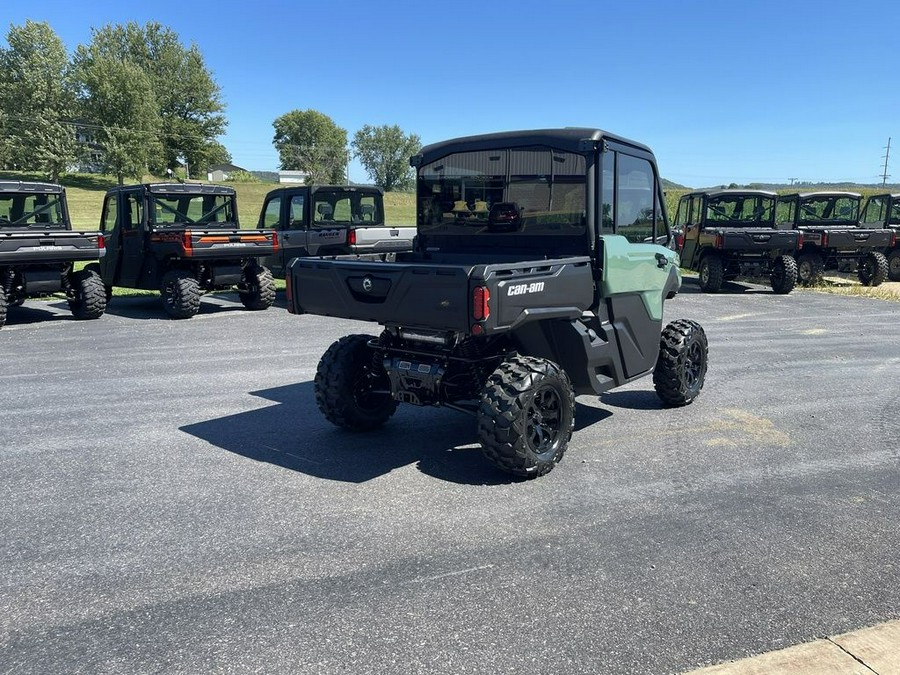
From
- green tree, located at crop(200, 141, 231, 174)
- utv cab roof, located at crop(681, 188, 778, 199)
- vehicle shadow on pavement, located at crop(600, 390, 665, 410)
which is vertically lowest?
vehicle shadow on pavement, located at crop(600, 390, 665, 410)

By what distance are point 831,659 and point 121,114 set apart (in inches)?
2970

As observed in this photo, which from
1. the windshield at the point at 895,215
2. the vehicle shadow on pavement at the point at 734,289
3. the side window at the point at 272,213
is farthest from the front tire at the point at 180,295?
the windshield at the point at 895,215

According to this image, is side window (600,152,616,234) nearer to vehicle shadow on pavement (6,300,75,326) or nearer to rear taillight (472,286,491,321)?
rear taillight (472,286,491,321)

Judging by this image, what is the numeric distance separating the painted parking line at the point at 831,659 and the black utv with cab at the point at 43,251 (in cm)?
1096

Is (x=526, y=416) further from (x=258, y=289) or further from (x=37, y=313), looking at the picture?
(x=37, y=313)

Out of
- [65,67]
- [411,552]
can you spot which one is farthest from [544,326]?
[65,67]

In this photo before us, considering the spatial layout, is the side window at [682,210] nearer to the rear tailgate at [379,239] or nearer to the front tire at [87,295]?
the rear tailgate at [379,239]

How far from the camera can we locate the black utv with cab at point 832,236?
55.7ft

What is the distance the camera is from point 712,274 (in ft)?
53.2

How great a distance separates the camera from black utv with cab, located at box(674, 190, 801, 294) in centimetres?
1584

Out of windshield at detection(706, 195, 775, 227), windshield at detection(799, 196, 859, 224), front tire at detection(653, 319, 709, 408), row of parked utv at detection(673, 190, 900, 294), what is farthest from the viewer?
windshield at detection(799, 196, 859, 224)

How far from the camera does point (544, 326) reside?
5.00m

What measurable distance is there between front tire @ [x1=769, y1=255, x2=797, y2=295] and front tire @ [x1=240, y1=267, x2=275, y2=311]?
1087 cm

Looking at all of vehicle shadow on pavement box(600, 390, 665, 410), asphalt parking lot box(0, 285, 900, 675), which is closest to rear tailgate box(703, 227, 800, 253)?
asphalt parking lot box(0, 285, 900, 675)
